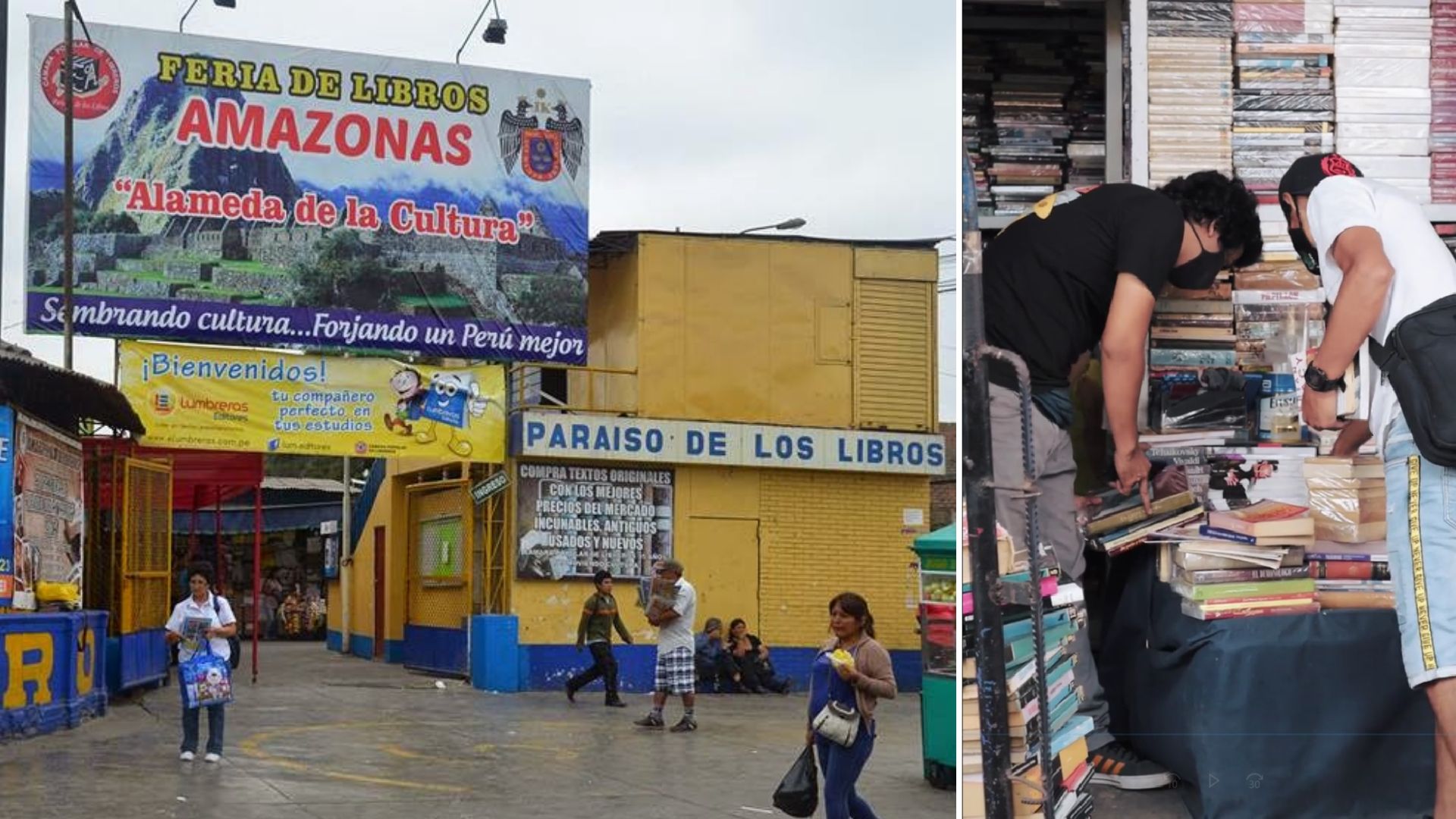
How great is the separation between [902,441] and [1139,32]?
1888 cm

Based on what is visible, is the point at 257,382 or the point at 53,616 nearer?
the point at 53,616

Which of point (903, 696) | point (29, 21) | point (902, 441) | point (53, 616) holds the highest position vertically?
point (29, 21)

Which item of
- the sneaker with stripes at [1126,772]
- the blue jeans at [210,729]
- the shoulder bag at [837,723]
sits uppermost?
the sneaker with stripes at [1126,772]

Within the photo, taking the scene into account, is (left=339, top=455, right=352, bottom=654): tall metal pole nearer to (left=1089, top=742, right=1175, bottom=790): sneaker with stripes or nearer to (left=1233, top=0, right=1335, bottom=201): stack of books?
(left=1233, top=0, right=1335, bottom=201): stack of books

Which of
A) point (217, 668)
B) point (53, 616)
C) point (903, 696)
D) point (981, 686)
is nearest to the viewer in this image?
point (981, 686)

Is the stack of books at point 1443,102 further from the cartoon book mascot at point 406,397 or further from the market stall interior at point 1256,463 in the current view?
the cartoon book mascot at point 406,397

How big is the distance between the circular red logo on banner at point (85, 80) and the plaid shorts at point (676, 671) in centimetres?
1044

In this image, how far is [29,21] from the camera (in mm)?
22234

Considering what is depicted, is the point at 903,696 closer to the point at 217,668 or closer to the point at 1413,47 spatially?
the point at 217,668

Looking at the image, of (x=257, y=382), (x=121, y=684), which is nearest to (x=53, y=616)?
(x=121, y=684)

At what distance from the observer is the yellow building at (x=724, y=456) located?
74.7ft

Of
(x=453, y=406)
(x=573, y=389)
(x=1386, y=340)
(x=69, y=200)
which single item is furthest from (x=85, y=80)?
(x=1386, y=340)

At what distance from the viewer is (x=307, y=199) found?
75.8 feet

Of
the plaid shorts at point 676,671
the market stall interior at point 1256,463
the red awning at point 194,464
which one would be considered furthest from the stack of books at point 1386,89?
the red awning at point 194,464
